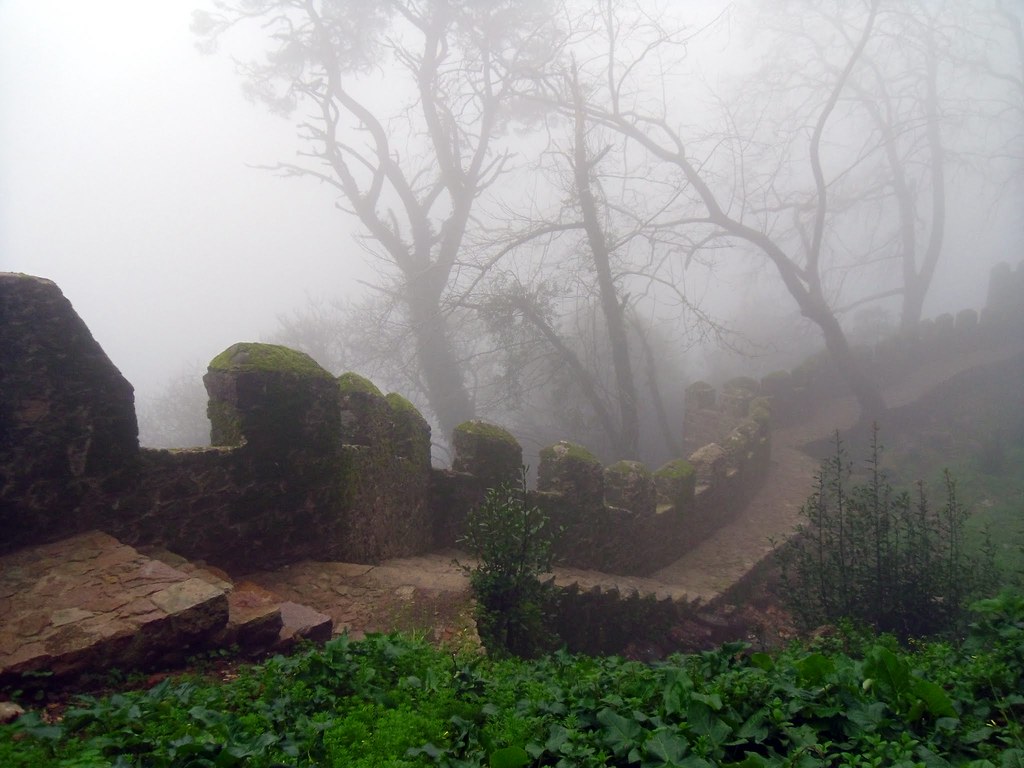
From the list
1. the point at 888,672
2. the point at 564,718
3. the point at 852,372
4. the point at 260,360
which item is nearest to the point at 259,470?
the point at 260,360

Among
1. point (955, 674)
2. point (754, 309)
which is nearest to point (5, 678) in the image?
point (955, 674)

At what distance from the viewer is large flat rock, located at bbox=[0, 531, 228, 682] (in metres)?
3.48

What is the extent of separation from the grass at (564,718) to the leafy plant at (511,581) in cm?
191

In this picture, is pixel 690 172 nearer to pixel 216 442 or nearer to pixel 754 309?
pixel 216 442

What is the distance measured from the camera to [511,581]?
536 centimetres

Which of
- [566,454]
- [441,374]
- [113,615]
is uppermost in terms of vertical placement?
[441,374]

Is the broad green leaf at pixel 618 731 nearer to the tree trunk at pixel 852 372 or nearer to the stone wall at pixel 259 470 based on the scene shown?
the stone wall at pixel 259 470

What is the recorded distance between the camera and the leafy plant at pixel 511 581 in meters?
5.27

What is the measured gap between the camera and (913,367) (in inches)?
871

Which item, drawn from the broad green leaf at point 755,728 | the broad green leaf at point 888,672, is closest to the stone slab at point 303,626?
the broad green leaf at point 755,728

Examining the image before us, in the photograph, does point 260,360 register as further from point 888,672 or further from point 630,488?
point 630,488

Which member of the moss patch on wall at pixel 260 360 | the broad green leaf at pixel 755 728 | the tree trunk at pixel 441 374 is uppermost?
the tree trunk at pixel 441 374

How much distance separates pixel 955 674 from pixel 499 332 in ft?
51.4

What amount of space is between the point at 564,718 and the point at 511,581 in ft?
8.43
